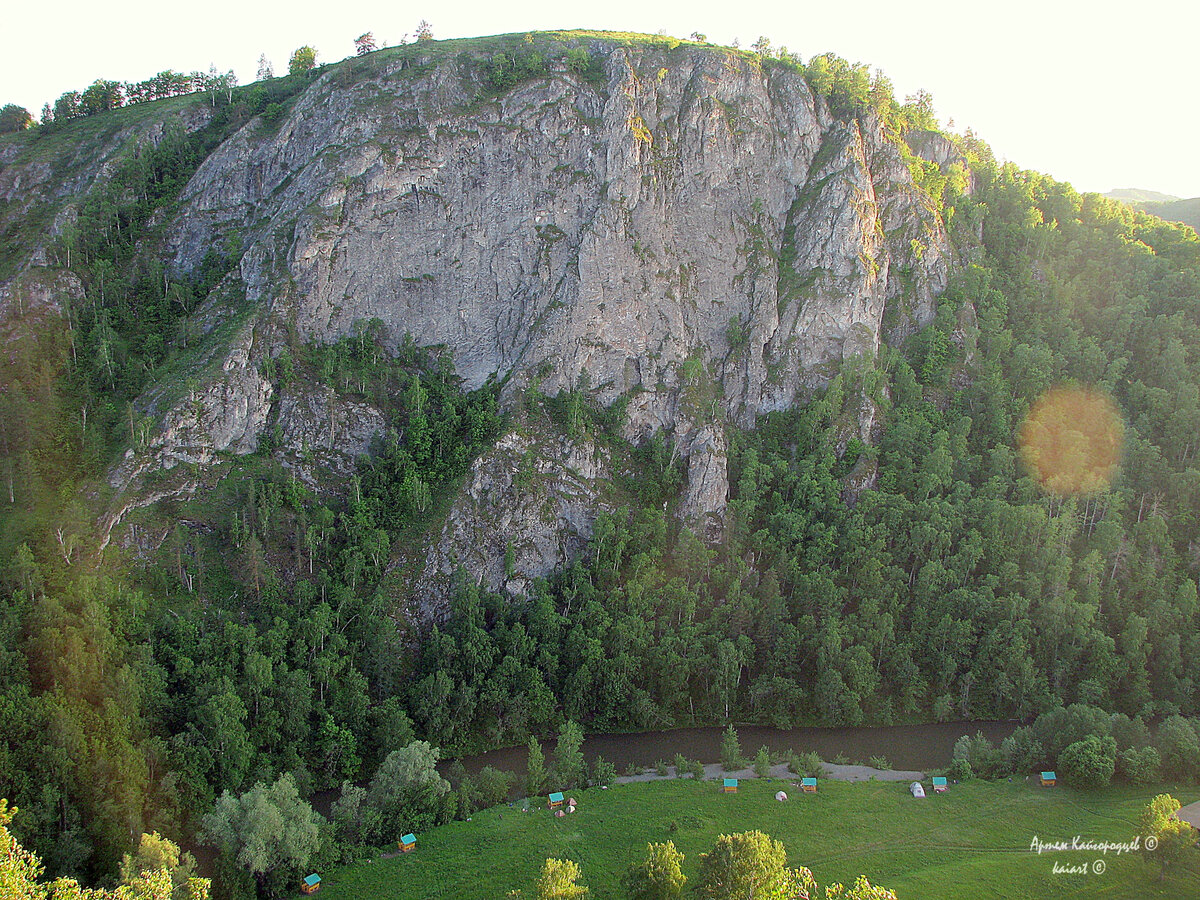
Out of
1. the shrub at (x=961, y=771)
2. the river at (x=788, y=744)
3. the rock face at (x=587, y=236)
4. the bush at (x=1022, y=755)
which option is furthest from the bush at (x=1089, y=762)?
the rock face at (x=587, y=236)

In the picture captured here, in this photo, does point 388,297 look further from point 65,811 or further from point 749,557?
point 65,811

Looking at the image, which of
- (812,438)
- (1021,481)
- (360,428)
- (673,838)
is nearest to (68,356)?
(360,428)

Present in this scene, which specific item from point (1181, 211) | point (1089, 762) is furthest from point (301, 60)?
point (1181, 211)

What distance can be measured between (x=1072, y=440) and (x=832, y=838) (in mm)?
55839

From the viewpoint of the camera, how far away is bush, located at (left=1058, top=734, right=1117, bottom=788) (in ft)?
183

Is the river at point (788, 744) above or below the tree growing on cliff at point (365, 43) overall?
below

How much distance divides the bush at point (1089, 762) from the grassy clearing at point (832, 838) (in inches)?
40.9

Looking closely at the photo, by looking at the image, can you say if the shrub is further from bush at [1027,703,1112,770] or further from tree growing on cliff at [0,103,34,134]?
tree growing on cliff at [0,103,34,134]

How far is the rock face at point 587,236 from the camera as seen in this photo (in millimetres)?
85438

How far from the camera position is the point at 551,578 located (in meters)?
78.8

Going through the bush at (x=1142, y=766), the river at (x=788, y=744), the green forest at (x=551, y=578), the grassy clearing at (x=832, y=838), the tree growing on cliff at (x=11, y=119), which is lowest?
the river at (x=788, y=744)

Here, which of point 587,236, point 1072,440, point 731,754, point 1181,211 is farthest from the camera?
point 1181,211

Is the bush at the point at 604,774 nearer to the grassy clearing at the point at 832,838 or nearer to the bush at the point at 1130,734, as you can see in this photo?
the grassy clearing at the point at 832,838

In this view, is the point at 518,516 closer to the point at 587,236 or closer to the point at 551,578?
the point at 551,578
